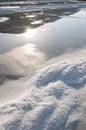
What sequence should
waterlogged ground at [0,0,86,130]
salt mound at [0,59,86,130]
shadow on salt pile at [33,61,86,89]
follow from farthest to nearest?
shadow on salt pile at [33,61,86,89], waterlogged ground at [0,0,86,130], salt mound at [0,59,86,130]

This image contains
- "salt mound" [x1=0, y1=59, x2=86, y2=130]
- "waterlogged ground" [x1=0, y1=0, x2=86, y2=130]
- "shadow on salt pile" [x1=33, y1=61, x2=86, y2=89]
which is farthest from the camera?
"shadow on salt pile" [x1=33, y1=61, x2=86, y2=89]

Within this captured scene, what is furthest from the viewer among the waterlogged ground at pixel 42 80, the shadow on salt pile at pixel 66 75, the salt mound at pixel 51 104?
the shadow on salt pile at pixel 66 75

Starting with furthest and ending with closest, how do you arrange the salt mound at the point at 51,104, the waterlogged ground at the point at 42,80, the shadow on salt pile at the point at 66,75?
1. the shadow on salt pile at the point at 66,75
2. the waterlogged ground at the point at 42,80
3. the salt mound at the point at 51,104

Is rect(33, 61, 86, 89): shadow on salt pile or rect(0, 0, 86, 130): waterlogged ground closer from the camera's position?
rect(0, 0, 86, 130): waterlogged ground

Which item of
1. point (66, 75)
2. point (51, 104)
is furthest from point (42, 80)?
point (51, 104)

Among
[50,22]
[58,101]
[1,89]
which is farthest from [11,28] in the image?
[58,101]

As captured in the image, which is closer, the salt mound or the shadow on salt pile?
the salt mound

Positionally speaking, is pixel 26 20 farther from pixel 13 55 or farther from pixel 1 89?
pixel 1 89

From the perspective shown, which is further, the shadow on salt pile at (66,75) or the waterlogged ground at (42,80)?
the shadow on salt pile at (66,75)

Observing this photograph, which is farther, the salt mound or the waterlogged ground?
the waterlogged ground
